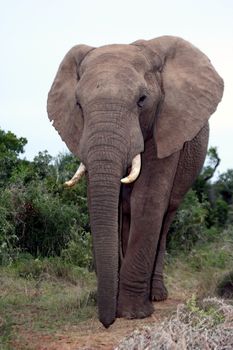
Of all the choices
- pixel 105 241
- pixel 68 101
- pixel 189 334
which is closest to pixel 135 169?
pixel 105 241

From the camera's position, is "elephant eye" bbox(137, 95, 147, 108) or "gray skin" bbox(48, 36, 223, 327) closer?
"gray skin" bbox(48, 36, 223, 327)

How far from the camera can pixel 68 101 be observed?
670 centimetres

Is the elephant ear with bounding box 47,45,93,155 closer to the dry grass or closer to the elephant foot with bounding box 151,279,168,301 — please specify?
the elephant foot with bounding box 151,279,168,301

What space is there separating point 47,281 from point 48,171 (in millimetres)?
4680

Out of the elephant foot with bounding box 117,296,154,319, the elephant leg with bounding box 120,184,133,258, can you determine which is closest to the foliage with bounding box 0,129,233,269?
the elephant leg with bounding box 120,184,133,258

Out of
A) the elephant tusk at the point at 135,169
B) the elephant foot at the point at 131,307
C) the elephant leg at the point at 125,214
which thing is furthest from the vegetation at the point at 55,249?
the elephant tusk at the point at 135,169

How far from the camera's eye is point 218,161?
18.0m

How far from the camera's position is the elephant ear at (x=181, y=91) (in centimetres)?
643

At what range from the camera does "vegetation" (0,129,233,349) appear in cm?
713

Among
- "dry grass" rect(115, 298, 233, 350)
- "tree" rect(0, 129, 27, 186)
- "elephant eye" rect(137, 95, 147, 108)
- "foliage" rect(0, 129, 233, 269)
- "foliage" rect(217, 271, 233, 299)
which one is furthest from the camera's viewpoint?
"tree" rect(0, 129, 27, 186)

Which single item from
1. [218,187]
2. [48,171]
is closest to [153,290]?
[48,171]

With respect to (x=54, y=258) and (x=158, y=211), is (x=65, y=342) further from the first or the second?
(x=54, y=258)

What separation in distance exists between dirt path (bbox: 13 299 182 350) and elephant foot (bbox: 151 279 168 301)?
4.01 ft

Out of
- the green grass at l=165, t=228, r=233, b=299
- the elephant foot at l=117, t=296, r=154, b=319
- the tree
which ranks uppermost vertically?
the tree
